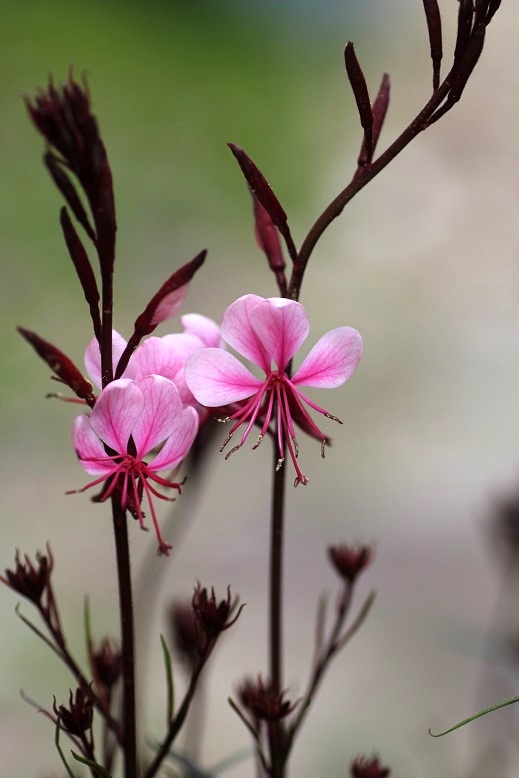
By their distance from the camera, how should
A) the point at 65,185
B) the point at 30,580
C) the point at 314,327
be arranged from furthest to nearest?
the point at 314,327 → the point at 30,580 → the point at 65,185

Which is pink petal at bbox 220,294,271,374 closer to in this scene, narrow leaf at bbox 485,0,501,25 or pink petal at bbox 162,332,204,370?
pink petal at bbox 162,332,204,370

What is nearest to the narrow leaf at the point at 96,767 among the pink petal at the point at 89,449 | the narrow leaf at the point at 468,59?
the pink petal at the point at 89,449

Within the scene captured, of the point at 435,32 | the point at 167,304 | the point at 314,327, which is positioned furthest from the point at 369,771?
the point at 314,327

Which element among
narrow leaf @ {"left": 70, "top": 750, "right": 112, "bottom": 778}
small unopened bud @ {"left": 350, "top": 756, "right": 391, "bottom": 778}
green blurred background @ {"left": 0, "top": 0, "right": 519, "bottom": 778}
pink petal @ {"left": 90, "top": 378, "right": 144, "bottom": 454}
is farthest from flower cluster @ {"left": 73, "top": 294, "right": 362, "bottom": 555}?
green blurred background @ {"left": 0, "top": 0, "right": 519, "bottom": 778}

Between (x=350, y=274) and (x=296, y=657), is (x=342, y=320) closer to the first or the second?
(x=350, y=274)

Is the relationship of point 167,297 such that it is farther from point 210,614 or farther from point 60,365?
point 210,614

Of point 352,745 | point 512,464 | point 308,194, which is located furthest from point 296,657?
point 308,194
